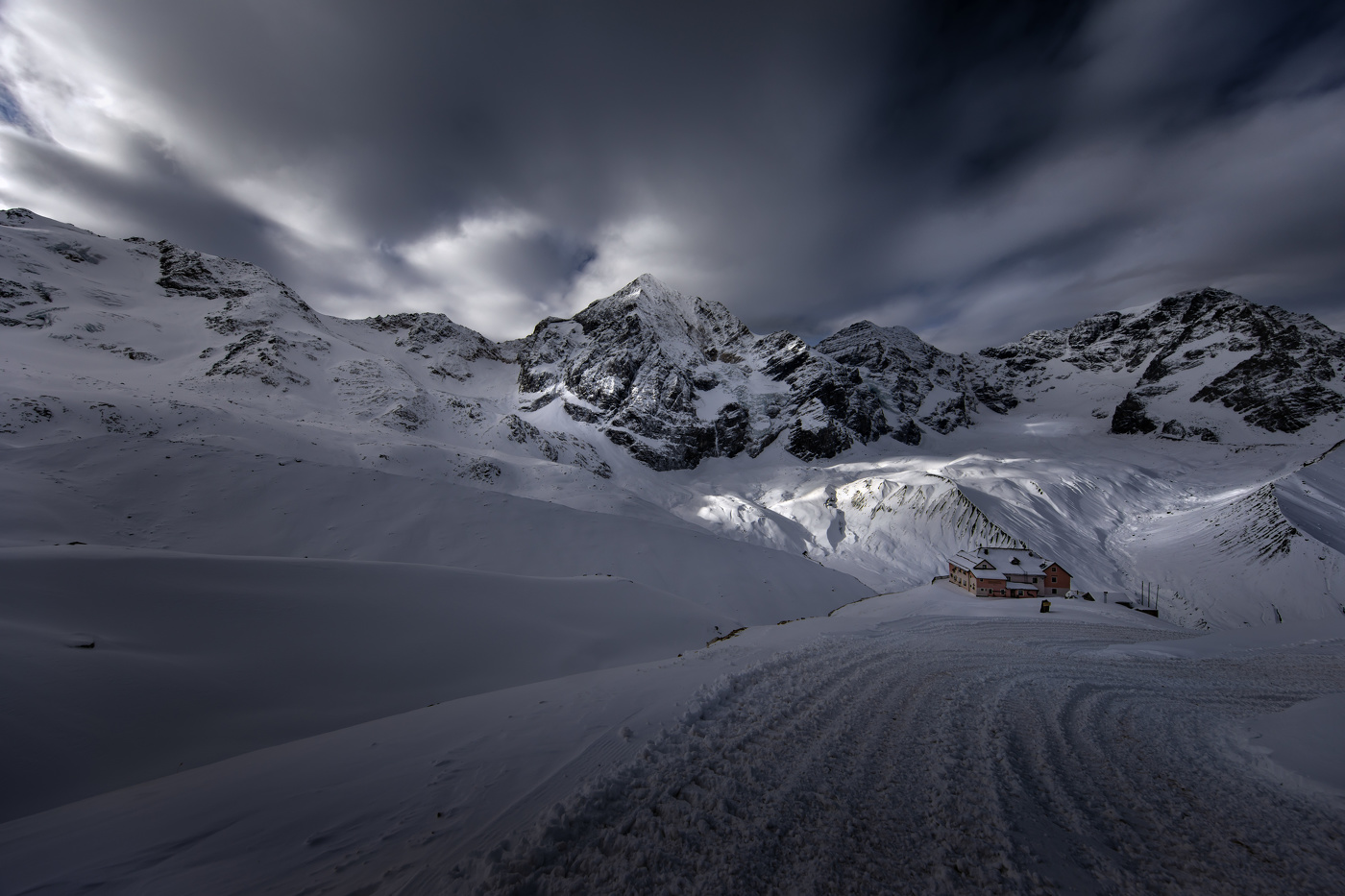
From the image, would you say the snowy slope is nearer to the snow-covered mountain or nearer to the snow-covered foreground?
the snow-covered foreground

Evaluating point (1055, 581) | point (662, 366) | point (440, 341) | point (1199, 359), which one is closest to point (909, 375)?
point (1199, 359)

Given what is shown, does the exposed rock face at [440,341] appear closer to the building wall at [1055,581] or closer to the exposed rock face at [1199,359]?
the building wall at [1055,581]

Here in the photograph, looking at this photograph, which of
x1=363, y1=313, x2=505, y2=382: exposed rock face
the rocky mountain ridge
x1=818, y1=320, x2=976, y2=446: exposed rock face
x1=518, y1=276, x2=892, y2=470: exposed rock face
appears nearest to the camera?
the rocky mountain ridge

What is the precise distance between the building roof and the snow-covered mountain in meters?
6.62

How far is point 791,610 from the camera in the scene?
53.6ft

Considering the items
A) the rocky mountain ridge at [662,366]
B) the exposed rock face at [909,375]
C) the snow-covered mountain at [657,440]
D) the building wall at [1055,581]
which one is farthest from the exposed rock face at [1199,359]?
the building wall at [1055,581]

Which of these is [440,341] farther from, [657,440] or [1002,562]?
[1002,562]

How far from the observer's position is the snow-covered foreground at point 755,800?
2.30 metres

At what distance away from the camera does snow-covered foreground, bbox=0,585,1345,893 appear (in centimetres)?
230

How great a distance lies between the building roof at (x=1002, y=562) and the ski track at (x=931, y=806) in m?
18.5

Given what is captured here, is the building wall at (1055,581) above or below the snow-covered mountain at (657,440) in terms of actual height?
below

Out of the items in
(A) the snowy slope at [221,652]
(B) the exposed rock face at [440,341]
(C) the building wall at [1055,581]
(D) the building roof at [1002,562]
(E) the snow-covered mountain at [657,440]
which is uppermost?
(B) the exposed rock face at [440,341]

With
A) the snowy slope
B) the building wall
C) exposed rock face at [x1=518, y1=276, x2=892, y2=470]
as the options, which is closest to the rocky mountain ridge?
exposed rock face at [x1=518, y1=276, x2=892, y2=470]

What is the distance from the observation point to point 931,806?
2.75 metres
